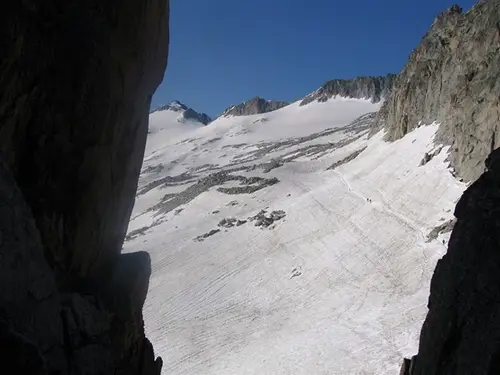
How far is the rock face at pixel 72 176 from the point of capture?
7.96m

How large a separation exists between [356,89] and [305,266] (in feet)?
531

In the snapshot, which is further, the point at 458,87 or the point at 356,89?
the point at 356,89

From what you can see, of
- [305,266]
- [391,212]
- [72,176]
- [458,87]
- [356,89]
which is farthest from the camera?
[356,89]

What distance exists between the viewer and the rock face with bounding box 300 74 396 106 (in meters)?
176

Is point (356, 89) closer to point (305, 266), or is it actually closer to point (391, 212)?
point (391, 212)

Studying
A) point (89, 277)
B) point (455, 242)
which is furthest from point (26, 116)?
point (455, 242)

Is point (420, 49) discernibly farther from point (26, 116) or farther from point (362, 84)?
point (362, 84)

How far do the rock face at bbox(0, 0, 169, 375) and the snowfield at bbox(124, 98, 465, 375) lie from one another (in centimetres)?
1111

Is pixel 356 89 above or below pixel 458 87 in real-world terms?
above

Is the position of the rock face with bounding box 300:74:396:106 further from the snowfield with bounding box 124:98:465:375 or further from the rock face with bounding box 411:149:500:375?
the rock face with bounding box 411:149:500:375

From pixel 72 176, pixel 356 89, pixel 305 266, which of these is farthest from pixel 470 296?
pixel 356 89

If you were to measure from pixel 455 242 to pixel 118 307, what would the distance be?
7805 mm

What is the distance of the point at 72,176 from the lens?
403 inches

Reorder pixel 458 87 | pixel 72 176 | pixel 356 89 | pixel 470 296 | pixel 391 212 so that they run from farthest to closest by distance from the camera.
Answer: pixel 356 89, pixel 458 87, pixel 391 212, pixel 72 176, pixel 470 296
